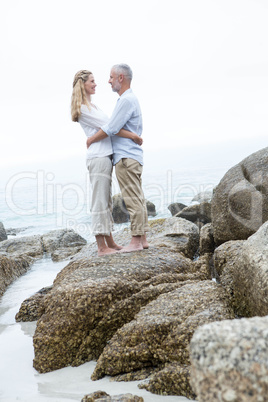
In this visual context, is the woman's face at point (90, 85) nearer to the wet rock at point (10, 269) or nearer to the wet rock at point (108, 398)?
the wet rock at point (10, 269)

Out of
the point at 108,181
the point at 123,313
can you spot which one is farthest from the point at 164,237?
the point at 123,313

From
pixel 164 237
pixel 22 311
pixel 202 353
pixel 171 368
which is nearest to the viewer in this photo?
pixel 202 353

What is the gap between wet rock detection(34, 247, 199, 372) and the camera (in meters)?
3.93

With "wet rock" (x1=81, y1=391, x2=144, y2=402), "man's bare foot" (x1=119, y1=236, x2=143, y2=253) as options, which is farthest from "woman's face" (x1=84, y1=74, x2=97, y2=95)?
"wet rock" (x1=81, y1=391, x2=144, y2=402)

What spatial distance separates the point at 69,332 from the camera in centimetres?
397

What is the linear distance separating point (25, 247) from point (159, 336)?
8.29 m

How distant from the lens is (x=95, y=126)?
5367 mm

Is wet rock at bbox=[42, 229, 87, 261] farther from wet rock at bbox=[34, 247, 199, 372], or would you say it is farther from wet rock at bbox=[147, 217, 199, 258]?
wet rock at bbox=[34, 247, 199, 372]

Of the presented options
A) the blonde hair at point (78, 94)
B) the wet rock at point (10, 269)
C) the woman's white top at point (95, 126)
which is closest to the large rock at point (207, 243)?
the woman's white top at point (95, 126)

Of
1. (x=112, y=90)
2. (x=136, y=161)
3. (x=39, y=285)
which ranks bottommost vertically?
(x=39, y=285)

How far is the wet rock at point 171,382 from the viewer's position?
2.98 meters

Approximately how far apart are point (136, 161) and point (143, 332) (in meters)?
2.47

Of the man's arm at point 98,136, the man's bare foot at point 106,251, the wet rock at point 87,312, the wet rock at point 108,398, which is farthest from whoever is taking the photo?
the man's bare foot at point 106,251

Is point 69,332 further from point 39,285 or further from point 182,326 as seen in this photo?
point 39,285
